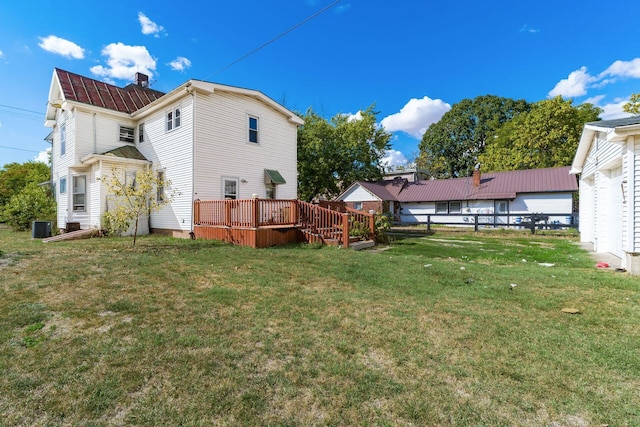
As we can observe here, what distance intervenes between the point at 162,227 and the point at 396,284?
11366 millimetres

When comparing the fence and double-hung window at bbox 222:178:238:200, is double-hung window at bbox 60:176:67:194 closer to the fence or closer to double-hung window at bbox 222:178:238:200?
double-hung window at bbox 222:178:238:200

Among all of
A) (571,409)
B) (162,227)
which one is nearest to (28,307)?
(571,409)

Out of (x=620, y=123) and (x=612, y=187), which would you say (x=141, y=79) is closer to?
(x=620, y=123)

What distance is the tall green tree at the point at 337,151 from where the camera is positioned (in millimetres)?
23938

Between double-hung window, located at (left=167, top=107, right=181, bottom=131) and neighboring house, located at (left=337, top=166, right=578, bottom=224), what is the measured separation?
14687 mm

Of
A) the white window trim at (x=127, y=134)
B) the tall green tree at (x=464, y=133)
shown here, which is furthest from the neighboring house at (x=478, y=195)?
the tall green tree at (x=464, y=133)

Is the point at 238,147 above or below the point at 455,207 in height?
above

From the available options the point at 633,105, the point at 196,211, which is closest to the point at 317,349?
the point at 196,211

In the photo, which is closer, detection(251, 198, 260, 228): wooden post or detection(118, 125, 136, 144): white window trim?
detection(251, 198, 260, 228): wooden post

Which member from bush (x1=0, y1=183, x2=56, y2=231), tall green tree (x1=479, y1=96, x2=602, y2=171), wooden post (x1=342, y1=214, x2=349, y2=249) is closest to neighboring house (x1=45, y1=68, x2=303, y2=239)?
bush (x1=0, y1=183, x2=56, y2=231)

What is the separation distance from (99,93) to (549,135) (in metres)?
36.3

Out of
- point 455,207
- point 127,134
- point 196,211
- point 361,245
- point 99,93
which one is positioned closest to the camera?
point 361,245

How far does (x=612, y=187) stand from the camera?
841cm

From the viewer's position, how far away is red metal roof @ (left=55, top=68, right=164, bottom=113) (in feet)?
45.4
